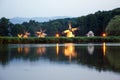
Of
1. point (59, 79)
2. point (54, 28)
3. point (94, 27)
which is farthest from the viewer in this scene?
point (54, 28)

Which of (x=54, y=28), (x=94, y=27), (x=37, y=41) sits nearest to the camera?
(x=37, y=41)

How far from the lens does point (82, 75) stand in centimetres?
1141

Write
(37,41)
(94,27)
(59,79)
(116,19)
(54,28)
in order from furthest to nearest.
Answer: (54,28) → (94,27) → (116,19) → (37,41) → (59,79)

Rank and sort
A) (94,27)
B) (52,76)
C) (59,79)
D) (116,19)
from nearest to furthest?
(59,79) < (52,76) < (116,19) < (94,27)

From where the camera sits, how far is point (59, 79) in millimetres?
10453

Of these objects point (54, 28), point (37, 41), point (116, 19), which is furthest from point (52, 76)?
point (54, 28)

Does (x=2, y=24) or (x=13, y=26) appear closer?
(x=2, y=24)

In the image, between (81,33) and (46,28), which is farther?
(46,28)

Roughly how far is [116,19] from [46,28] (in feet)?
112

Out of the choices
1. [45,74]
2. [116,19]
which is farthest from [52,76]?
[116,19]

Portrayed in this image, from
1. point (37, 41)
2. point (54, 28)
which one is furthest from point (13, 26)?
point (37, 41)

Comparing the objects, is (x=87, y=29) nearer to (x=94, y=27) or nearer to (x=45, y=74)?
(x=94, y=27)

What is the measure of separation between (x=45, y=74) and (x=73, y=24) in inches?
4020

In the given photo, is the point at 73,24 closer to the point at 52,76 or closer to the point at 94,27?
the point at 94,27
